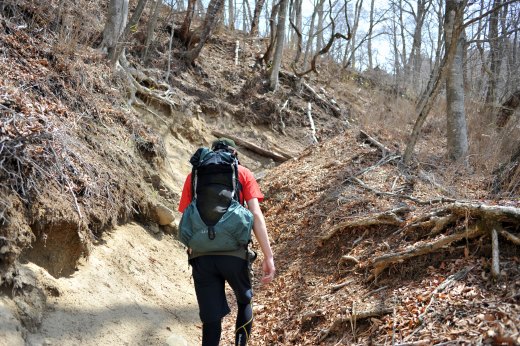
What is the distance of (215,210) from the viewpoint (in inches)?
130

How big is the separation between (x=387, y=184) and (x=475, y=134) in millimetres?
4708

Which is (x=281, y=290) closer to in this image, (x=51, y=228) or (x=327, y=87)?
(x=51, y=228)

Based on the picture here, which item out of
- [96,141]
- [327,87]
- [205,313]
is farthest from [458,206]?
[327,87]

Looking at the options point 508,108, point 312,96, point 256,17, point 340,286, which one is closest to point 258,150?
point 312,96

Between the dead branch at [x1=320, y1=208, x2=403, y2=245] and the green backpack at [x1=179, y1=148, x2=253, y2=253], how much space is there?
2.17 meters

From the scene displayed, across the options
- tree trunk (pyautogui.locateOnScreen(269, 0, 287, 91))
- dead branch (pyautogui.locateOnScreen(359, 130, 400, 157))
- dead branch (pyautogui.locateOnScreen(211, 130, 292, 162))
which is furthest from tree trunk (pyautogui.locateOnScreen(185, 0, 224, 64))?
dead branch (pyautogui.locateOnScreen(359, 130, 400, 157))

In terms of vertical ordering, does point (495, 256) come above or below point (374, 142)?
below

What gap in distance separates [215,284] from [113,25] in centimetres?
661

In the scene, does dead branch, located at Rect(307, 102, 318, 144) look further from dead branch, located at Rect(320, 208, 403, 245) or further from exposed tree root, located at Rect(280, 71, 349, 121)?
dead branch, located at Rect(320, 208, 403, 245)

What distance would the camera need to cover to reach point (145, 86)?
996 cm

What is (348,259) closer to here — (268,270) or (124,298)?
(268,270)

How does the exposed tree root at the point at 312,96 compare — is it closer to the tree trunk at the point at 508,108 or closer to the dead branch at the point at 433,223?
the tree trunk at the point at 508,108

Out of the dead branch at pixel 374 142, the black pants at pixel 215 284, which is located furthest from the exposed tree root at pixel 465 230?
the dead branch at pixel 374 142

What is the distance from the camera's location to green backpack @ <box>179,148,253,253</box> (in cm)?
326
